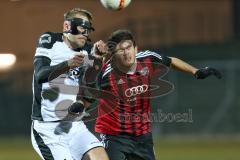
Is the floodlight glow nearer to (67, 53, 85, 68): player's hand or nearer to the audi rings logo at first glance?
the audi rings logo

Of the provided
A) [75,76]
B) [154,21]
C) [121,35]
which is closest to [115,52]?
[121,35]

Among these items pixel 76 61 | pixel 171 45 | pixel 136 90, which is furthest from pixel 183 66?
pixel 171 45

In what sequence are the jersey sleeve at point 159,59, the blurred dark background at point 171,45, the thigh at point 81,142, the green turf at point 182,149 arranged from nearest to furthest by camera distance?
the thigh at point 81,142, the jersey sleeve at point 159,59, the green turf at point 182,149, the blurred dark background at point 171,45

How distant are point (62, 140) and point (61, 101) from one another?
44 centimetres

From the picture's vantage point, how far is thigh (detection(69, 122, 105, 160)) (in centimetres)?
830

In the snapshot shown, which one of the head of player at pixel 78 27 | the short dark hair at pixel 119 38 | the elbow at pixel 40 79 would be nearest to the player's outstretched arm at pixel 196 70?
the short dark hair at pixel 119 38

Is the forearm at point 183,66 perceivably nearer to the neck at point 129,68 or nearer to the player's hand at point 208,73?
the player's hand at point 208,73

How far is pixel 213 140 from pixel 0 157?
6652 millimetres

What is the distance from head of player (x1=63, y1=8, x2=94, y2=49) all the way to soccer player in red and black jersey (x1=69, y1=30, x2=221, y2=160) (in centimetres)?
73

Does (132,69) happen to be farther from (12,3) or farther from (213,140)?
(12,3)

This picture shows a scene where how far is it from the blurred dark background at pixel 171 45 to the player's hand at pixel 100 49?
45.4 ft

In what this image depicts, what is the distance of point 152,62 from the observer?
9.38 m

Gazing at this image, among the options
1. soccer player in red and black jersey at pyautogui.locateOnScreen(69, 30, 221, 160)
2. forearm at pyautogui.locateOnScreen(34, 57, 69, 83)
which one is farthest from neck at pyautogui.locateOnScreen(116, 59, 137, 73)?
forearm at pyautogui.locateOnScreen(34, 57, 69, 83)

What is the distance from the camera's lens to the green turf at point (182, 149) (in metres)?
16.1
